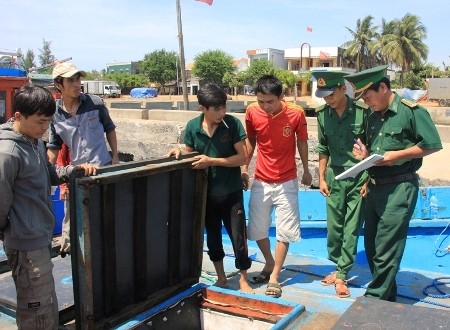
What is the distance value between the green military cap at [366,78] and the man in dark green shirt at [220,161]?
89 centimetres

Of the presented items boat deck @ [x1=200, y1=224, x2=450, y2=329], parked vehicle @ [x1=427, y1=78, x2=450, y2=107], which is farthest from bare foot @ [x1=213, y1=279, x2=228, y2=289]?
parked vehicle @ [x1=427, y1=78, x2=450, y2=107]

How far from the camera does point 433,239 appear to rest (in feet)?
17.5

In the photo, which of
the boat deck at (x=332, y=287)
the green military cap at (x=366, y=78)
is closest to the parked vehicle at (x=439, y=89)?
the boat deck at (x=332, y=287)

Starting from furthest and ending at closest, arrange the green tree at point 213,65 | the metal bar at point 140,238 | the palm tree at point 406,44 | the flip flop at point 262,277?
the green tree at point 213,65
the palm tree at point 406,44
the flip flop at point 262,277
the metal bar at point 140,238

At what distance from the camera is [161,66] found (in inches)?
2808

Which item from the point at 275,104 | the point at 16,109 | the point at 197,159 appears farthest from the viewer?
the point at 275,104

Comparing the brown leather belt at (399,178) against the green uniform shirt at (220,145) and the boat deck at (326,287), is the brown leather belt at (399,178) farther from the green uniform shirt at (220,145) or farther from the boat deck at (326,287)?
the green uniform shirt at (220,145)

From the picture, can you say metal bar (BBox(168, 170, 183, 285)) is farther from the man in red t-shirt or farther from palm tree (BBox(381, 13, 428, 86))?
palm tree (BBox(381, 13, 428, 86))

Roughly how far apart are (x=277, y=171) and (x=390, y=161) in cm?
94

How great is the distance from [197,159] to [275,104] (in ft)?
2.51

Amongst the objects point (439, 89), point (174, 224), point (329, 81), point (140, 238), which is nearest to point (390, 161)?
point (329, 81)

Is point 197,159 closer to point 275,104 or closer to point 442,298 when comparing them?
point 275,104

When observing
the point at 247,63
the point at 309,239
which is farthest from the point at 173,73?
the point at 309,239

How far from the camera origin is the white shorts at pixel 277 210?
384 centimetres
